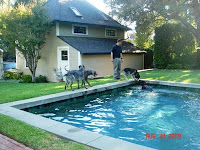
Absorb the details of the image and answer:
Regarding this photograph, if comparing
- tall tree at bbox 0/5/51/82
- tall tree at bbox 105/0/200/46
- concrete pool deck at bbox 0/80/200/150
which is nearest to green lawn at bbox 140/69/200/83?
tall tree at bbox 105/0/200/46

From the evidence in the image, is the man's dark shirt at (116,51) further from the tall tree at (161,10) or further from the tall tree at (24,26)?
the tall tree at (161,10)

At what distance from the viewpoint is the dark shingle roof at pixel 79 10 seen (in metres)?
15.2

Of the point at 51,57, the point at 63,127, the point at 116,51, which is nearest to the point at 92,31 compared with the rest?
the point at 51,57

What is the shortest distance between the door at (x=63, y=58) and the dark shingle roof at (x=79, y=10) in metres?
2.11

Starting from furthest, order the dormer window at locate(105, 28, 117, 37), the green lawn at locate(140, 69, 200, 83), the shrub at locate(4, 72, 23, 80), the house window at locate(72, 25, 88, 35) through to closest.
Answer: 1. the dormer window at locate(105, 28, 117, 37)
2. the shrub at locate(4, 72, 23, 80)
3. the house window at locate(72, 25, 88, 35)
4. the green lawn at locate(140, 69, 200, 83)

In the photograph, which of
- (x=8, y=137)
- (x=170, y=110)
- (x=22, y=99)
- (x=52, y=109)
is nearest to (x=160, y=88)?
(x=170, y=110)

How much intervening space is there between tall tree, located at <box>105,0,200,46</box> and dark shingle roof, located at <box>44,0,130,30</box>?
1.58 meters

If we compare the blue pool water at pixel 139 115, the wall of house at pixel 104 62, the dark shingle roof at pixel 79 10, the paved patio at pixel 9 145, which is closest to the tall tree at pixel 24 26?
the dark shingle roof at pixel 79 10

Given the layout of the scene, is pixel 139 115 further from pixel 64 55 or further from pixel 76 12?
pixel 76 12

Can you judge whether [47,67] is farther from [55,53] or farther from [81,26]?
[81,26]

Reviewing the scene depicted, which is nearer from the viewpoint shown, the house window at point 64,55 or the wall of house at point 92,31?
the house window at point 64,55

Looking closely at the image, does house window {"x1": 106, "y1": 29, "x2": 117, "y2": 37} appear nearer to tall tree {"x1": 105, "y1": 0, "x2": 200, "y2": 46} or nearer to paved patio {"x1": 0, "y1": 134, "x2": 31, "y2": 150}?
tall tree {"x1": 105, "y1": 0, "x2": 200, "y2": 46}

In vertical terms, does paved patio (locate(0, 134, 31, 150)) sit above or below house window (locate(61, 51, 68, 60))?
below

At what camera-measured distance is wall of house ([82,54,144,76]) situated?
14030 mm
